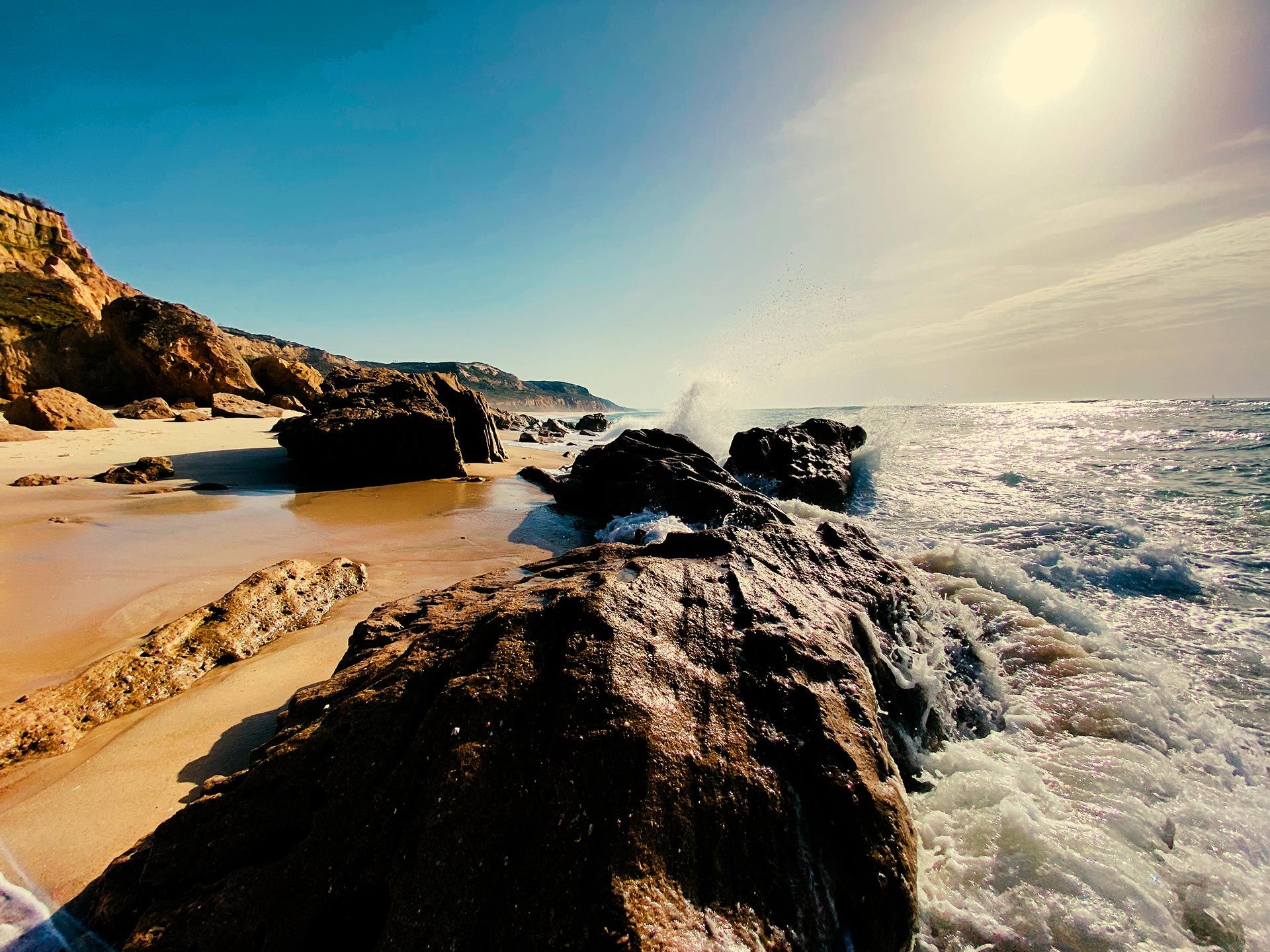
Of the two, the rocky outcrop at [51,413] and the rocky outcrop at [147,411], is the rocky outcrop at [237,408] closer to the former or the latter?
the rocky outcrop at [147,411]

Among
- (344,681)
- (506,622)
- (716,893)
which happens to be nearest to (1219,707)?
(716,893)

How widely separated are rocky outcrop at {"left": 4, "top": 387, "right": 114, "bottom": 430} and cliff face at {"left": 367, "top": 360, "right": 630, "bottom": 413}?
67.3 meters

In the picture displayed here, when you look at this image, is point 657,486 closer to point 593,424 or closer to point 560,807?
point 560,807

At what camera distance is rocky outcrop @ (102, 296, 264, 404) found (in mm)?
18469

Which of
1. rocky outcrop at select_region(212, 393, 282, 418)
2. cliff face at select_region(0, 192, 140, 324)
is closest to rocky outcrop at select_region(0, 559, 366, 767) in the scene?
rocky outcrop at select_region(212, 393, 282, 418)

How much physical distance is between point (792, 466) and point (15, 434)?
19.5 metres

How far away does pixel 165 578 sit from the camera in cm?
454

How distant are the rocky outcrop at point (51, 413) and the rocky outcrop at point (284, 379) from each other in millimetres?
9021

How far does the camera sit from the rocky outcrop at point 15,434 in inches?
456

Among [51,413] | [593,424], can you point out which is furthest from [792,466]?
[593,424]

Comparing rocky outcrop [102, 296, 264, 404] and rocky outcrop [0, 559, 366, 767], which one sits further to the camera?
rocky outcrop [102, 296, 264, 404]

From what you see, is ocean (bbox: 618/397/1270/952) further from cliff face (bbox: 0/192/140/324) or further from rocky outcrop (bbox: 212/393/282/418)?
cliff face (bbox: 0/192/140/324)

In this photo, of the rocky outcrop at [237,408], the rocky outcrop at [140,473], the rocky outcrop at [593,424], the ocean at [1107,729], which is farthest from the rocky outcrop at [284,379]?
the ocean at [1107,729]

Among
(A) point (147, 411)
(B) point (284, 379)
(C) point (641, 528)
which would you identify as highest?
(B) point (284, 379)
